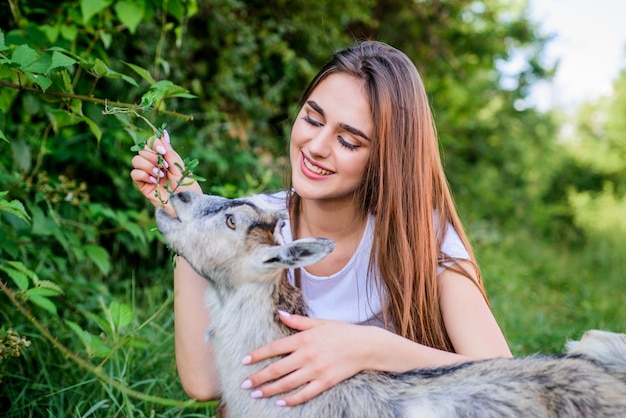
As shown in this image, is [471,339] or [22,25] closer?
[471,339]

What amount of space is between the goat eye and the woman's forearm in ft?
1.79

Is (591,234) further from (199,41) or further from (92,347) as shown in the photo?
(92,347)

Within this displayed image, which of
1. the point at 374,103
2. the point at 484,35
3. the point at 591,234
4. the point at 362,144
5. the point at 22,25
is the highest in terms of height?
the point at 484,35

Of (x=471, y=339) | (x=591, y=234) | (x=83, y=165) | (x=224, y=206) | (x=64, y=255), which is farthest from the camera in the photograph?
(x=591, y=234)

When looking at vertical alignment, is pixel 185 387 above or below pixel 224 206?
below

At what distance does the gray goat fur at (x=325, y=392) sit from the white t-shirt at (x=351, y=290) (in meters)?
0.69

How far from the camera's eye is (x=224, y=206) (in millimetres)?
2650

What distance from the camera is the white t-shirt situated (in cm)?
333

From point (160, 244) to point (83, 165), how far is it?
977 mm

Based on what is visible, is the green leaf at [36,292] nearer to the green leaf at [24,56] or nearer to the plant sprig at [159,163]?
the plant sprig at [159,163]

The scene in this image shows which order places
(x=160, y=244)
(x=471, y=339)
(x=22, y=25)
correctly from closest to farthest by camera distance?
(x=471, y=339), (x=22, y=25), (x=160, y=244)

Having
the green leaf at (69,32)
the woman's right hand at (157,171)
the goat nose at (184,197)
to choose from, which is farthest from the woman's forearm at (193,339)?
the green leaf at (69,32)

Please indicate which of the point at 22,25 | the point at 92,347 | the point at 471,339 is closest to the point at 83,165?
the point at 22,25

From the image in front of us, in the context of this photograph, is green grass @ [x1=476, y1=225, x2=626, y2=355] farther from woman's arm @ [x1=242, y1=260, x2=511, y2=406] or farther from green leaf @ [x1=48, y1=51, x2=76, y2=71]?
green leaf @ [x1=48, y1=51, x2=76, y2=71]
